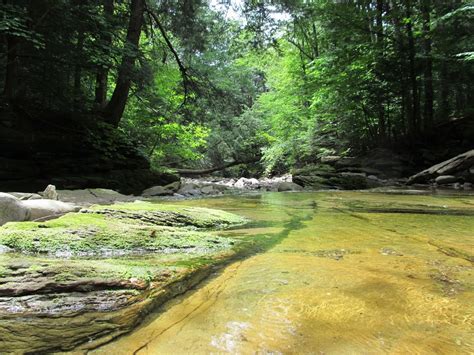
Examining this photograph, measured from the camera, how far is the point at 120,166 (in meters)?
10.1

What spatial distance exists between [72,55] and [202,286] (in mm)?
7663

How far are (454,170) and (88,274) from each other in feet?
38.7

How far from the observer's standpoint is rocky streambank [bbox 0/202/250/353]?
1.47 metres

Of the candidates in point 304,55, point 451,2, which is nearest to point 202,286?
A: point 451,2

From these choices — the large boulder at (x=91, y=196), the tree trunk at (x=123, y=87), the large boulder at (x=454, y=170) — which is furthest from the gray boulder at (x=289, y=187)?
the large boulder at (x=91, y=196)

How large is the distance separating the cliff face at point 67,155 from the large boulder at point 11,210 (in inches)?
195

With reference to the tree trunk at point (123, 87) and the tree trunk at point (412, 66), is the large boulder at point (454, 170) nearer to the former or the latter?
the tree trunk at point (412, 66)

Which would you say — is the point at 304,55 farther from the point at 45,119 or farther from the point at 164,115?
the point at 45,119

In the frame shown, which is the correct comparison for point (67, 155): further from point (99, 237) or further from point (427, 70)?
point (427, 70)

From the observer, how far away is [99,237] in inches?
114

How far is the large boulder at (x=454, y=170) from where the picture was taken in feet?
35.0

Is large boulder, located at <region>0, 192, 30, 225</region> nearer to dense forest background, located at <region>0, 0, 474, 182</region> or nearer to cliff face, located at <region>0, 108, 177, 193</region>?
cliff face, located at <region>0, 108, 177, 193</region>

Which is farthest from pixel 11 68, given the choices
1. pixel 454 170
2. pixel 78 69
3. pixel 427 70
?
pixel 427 70

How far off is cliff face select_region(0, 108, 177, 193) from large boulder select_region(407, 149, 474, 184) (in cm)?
847
